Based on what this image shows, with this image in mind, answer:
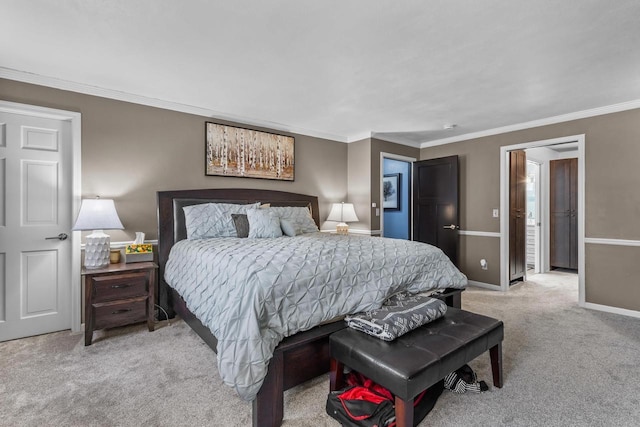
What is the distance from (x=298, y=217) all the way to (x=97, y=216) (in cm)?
213

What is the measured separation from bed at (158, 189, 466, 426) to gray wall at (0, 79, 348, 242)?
6.5 inches

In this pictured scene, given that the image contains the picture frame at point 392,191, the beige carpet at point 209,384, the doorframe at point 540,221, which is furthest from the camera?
the picture frame at point 392,191

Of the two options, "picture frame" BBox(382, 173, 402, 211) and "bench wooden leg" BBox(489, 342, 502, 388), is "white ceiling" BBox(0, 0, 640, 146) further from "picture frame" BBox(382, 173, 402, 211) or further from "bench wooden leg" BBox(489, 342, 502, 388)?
"picture frame" BBox(382, 173, 402, 211)

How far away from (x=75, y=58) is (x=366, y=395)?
330cm

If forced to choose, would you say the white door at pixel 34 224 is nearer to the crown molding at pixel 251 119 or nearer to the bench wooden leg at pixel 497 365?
the crown molding at pixel 251 119

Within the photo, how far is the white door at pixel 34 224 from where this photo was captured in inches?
111

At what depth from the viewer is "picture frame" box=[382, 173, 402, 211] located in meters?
6.08

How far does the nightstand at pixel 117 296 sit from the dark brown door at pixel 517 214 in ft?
16.2

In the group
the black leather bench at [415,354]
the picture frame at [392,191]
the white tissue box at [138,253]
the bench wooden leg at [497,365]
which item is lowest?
the bench wooden leg at [497,365]

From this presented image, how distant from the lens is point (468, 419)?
175cm

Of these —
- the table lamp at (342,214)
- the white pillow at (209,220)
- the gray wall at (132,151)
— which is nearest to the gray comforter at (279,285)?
the white pillow at (209,220)

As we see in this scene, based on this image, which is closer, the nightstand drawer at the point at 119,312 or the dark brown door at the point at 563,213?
the nightstand drawer at the point at 119,312

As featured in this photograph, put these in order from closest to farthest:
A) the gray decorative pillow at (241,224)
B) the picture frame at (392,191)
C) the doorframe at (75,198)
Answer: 1. the doorframe at (75,198)
2. the gray decorative pillow at (241,224)
3. the picture frame at (392,191)

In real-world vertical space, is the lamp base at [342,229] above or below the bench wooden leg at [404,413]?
above
